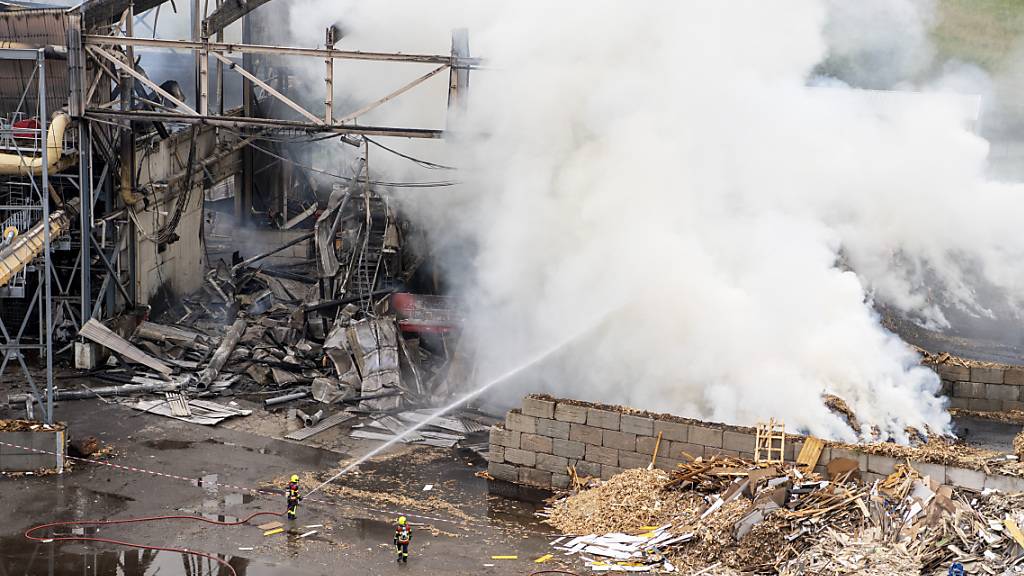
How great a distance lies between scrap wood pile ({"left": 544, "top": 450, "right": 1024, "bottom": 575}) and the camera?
10.1m

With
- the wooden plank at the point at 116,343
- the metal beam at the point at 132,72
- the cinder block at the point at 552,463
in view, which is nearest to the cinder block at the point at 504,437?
the cinder block at the point at 552,463

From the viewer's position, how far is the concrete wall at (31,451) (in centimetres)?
1366

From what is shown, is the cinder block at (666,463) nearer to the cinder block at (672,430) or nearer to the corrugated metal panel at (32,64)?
the cinder block at (672,430)

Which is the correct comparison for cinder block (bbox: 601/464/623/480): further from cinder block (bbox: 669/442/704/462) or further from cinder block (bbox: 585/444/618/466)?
cinder block (bbox: 669/442/704/462)

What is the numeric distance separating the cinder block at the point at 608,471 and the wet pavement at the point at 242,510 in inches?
42.4

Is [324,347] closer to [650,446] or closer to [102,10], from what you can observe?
[102,10]

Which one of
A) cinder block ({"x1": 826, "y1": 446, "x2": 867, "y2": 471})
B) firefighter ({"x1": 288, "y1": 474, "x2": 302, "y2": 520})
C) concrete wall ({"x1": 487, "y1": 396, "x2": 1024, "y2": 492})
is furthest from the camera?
concrete wall ({"x1": 487, "y1": 396, "x2": 1024, "y2": 492})

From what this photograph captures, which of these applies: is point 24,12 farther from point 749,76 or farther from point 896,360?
point 896,360

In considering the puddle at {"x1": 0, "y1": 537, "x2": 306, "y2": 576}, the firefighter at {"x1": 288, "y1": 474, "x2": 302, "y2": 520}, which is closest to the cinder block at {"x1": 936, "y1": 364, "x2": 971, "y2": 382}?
the firefighter at {"x1": 288, "y1": 474, "x2": 302, "y2": 520}

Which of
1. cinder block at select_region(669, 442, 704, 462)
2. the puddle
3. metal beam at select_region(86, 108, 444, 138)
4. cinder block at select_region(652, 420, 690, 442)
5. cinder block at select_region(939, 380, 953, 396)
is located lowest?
the puddle

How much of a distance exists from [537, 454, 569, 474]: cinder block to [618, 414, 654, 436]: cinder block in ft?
3.20

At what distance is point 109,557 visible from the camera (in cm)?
1127

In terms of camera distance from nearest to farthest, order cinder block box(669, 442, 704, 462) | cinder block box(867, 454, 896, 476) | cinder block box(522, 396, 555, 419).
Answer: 1. cinder block box(867, 454, 896, 476)
2. cinder block box(669, 442, 704, 462)
3. cinder block box(522, 396, 555, 419)

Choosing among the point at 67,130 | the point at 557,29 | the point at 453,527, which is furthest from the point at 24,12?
the point at 453,527
